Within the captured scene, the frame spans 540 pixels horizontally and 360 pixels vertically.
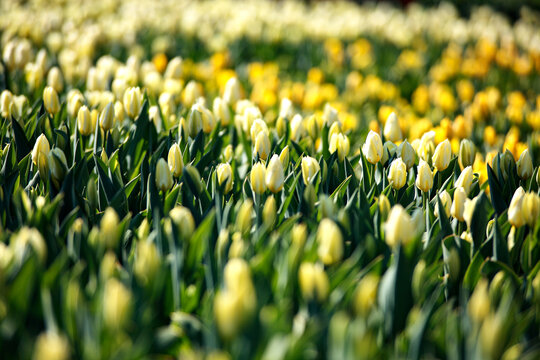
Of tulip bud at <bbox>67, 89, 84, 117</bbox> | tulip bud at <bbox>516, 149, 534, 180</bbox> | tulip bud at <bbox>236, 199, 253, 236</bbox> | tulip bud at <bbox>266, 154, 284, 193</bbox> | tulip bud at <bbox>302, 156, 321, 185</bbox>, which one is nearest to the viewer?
tulip bud at <bbox>236, 199, 253, 236</bbox>

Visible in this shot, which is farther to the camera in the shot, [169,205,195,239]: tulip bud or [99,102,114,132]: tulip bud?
[99,102,114,132]: tulip bud

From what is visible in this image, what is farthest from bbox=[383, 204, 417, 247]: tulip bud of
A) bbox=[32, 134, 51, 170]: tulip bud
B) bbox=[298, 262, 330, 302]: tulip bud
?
bbox=[32, 134, 51, 170]: tulip bud

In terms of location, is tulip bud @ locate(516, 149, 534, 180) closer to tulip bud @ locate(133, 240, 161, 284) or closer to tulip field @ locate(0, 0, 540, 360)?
tulip field @ locate(0, 0, 540, 360)

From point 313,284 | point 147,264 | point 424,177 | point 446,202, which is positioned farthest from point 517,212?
point 147,264

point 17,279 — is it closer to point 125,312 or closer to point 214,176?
point 125,312

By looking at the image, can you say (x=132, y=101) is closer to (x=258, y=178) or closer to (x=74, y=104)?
(x=74, y=104)

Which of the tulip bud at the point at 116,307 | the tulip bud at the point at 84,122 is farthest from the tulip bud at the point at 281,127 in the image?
the tulip bud at the point at 116,307
